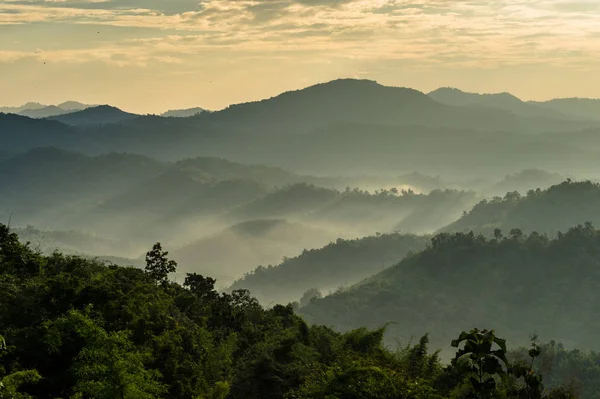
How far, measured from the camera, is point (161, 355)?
3319cm

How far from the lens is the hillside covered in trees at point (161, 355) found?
23.5 m

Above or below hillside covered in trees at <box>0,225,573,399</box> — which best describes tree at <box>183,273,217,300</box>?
below

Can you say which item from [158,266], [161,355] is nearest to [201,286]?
[158,266]

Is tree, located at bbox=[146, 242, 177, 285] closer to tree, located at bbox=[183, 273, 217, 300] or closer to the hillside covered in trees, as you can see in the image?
the hillside covered in trees

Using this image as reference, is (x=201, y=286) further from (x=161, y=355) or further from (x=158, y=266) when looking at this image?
(x=161, y=355)

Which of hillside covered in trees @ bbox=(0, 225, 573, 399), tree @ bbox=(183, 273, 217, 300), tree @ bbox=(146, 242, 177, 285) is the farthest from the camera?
tree @ bbox=(183, 273, 217, 300)

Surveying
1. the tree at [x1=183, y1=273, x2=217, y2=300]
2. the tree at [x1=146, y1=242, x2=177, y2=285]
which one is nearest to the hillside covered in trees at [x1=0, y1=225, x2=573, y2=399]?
the tree at [x1=146, y1=242, x2=177, y2=285]

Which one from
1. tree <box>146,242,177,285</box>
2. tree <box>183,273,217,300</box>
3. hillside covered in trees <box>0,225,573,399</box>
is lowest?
tree <box>183,273,217,300</box>

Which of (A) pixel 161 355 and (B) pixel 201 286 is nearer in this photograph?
(A) pixel 161 355

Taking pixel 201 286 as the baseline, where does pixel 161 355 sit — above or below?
above

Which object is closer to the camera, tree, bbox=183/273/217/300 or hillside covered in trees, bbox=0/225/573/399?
hillside covered in trees, bbox=0/225/573/399

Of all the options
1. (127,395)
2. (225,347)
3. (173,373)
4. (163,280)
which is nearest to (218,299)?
(163,280)

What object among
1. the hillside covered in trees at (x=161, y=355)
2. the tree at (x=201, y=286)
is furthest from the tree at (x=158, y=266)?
the tree at (x=201, y=286)

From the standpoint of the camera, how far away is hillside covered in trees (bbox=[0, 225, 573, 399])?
2353cm
